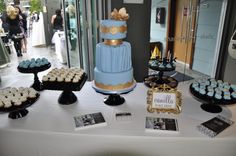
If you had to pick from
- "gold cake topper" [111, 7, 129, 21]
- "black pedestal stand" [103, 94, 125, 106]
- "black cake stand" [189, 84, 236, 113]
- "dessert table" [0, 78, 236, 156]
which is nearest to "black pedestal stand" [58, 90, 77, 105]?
"dessert table" [0, 78, 236, 156]

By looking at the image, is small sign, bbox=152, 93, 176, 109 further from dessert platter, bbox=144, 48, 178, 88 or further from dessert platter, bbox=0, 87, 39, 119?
dessert platter, bbox=0, 87, 39, 119

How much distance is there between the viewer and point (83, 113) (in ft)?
4.31

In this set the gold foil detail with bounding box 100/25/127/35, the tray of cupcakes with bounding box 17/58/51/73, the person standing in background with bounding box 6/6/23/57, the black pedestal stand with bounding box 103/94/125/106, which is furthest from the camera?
the person standing in background with bounding box 6/6/23/57

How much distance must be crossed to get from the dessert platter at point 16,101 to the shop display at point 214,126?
1028mm

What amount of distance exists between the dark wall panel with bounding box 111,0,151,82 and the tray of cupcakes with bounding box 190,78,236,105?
160 cm

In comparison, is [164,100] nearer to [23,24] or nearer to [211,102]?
[211,102]

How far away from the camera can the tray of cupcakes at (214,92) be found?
47.4 inches

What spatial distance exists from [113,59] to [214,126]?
2.36 ft

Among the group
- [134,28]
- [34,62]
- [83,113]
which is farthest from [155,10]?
[83,113]

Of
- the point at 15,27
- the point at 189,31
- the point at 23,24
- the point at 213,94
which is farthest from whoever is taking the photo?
the point at 23,24

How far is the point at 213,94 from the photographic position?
4.06ft

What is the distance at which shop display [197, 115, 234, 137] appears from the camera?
1.13 meters

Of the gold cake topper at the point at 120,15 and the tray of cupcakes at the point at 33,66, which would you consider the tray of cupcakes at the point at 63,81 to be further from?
the gold cake topper at the point at 120,15

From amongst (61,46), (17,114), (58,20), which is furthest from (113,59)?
(58,20)
